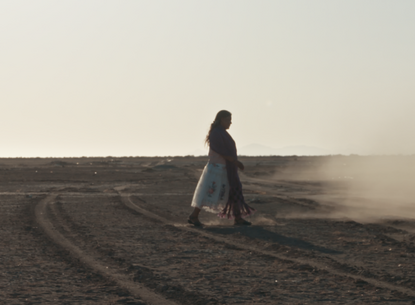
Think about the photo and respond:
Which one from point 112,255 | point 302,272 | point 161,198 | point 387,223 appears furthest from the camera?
point 161,198

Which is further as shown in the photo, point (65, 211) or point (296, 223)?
point (65, 211)

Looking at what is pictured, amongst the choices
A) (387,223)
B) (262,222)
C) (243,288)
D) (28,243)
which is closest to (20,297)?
(243,288)

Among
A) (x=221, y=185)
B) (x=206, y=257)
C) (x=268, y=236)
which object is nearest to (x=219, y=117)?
(x=221, y=185)

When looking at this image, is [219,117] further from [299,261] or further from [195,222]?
[299,261]

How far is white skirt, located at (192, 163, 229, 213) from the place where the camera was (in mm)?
11172

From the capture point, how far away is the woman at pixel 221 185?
11.2 meters

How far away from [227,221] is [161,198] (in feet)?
20.5

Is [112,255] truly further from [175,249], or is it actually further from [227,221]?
[227,221]

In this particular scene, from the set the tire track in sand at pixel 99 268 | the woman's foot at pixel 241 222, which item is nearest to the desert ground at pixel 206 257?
the tire track in sand at pixel 99 268

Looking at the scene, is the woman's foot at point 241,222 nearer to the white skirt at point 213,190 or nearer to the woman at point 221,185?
the woman at point 221,185

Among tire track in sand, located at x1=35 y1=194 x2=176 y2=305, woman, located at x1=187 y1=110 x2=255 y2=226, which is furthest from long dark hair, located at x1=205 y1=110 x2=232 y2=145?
tire track in sand, located at x1=35 y1=194 x2=176 y2=305

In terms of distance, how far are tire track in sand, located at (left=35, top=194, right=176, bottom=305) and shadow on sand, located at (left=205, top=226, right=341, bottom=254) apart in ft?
8.48

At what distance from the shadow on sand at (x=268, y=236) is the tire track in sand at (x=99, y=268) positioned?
2584 mm

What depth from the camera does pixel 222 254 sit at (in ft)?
26.0
